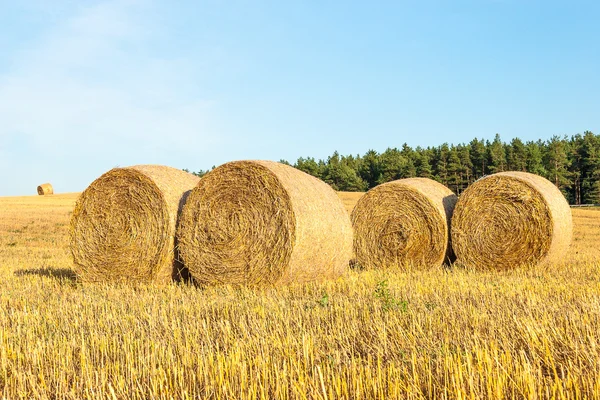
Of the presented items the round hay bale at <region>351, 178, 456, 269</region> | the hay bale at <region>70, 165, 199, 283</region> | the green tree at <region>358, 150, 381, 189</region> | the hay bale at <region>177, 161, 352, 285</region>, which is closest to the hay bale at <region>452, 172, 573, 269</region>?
the round hay bale at <region>351, 178, 456, 269</region>

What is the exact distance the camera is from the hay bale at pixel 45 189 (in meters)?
46.2

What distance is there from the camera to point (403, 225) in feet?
35.4

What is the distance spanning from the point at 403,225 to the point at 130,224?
502 centimetres

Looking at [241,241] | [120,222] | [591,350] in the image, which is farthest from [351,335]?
[120,222]

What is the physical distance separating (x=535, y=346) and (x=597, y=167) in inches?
2504

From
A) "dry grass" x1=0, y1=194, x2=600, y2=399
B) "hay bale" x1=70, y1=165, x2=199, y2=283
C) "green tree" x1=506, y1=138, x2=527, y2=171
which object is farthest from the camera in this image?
"green tree" x1=506, y1=138, x2=527, y2=171

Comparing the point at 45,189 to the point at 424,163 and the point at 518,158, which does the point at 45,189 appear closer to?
the point at 424,163

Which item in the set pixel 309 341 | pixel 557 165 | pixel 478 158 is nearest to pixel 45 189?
pixel 478 158

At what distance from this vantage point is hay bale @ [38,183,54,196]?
152 feet

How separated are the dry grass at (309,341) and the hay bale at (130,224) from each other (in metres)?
0.75

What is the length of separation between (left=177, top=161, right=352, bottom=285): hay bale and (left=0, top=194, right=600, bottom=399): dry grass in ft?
1.25

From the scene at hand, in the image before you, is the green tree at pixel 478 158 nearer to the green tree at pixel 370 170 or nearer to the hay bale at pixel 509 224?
the green tree at pixel 370 170

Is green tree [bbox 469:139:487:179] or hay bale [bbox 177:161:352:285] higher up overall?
green tree [bbox 469:139:487:179]

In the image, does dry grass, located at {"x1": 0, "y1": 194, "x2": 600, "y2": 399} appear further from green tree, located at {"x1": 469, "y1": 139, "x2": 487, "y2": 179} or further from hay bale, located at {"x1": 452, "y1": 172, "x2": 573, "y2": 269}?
green tree, located at {"x1": 469, "y1": 139, "x2": 487, "y2": 179}
